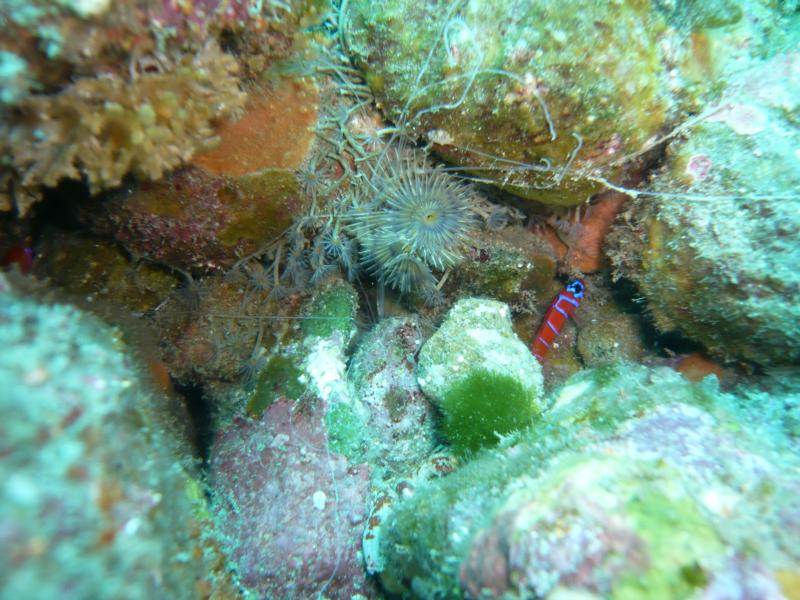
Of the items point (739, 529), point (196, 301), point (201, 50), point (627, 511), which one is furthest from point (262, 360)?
point (739, 529)

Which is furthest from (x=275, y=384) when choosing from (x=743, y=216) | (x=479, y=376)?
(x=743, y=216)

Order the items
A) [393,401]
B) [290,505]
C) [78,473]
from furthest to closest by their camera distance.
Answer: [393,401]
[290,505]
[78,473]

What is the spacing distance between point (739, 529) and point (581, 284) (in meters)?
3.21

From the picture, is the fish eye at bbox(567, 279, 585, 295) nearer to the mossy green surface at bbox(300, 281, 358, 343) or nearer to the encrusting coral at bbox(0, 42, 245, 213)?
the mossy green surface at bbox(300, 281, 358, 343)

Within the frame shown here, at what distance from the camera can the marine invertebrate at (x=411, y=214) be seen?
3516mm

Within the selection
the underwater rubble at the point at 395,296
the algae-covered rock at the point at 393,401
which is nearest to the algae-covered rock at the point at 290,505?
the underwater rubble at the point at 395,296

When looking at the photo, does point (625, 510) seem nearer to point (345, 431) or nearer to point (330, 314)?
point (345, 431)

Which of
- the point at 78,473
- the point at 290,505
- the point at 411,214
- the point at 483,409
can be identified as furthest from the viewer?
the point at 483,409

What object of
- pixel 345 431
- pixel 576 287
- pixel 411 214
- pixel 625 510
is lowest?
pixel 345 431

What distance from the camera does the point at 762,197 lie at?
3055 mm

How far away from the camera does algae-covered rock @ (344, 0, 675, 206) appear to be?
265 centimetres

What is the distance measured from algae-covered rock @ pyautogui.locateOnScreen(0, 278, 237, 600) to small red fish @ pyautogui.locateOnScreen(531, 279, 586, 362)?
4136 millimetres

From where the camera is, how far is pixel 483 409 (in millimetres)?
3652

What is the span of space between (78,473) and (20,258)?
8.52 feet
